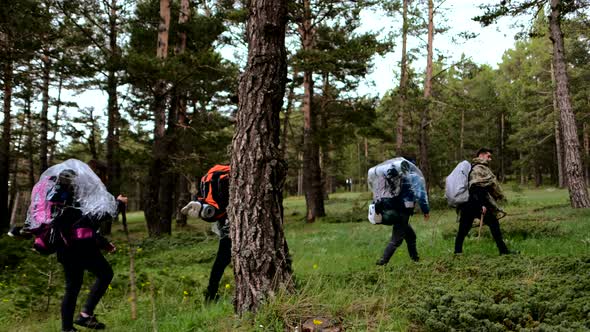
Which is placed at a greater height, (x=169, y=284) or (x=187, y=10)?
(x=187, y=10)

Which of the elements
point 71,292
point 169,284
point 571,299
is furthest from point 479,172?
point 71,292

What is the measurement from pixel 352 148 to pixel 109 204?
192 feet

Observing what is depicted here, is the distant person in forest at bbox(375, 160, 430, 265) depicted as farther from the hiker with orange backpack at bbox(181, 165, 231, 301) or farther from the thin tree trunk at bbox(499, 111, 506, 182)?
the thin tree trunk at bbox(499, 111, 506, 182)

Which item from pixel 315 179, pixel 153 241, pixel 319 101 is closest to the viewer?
pixel 153 241

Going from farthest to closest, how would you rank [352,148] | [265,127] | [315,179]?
[352,148]
[315,179]
[265,127]

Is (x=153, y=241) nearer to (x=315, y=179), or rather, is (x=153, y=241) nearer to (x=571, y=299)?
(x=315, y=179)

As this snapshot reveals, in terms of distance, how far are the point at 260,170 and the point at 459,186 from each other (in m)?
4.07

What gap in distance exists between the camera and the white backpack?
6895mm

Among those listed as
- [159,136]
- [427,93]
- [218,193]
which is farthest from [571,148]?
[159,136]

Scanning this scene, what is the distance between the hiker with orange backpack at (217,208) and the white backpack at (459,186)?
374 centimetres

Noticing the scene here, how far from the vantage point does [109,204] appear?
428 centimetres

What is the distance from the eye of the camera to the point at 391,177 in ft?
21.5

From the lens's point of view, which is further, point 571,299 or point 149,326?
point 149,326

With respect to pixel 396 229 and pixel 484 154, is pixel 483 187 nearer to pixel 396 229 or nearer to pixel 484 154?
pixel 484 154
